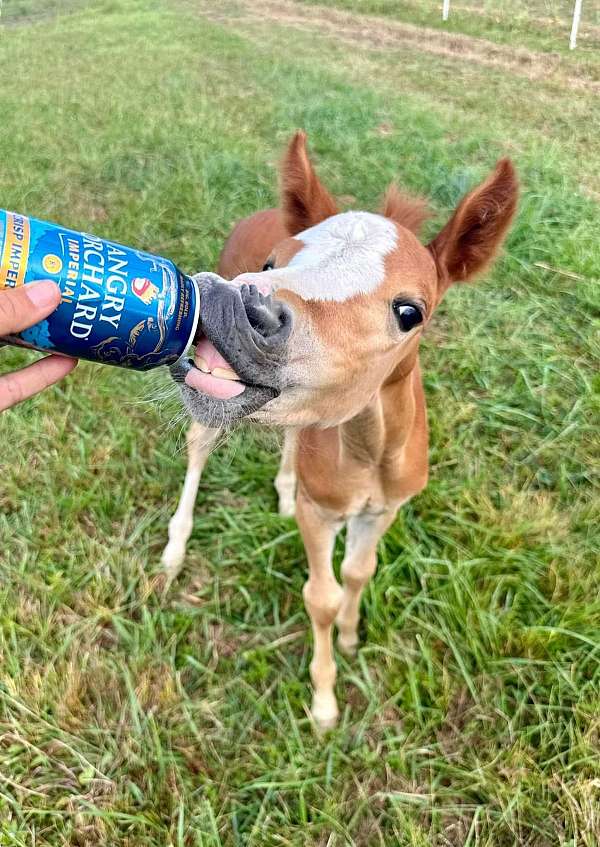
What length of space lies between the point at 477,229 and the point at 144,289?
1.09m

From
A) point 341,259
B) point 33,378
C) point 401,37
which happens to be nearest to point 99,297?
point 33,378

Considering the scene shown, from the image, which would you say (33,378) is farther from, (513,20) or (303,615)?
(513,20)

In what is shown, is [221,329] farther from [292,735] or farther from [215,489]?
[215,489]

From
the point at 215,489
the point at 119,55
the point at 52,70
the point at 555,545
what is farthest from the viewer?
the point at 119,55

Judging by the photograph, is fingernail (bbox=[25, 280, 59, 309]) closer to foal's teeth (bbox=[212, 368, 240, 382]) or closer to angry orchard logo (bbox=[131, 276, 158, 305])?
angry orchard logo (bbox=[131, 276, 158, 305])

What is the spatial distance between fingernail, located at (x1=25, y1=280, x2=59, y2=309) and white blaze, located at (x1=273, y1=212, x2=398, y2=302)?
41 cm

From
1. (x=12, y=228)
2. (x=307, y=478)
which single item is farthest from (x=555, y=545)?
(x=12, y=228)

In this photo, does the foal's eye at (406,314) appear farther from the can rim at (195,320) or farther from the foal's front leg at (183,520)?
the foal's front leg at (183,520)

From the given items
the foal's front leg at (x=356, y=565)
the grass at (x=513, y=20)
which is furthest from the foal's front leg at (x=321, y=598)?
the grass at (x=513, y=20)

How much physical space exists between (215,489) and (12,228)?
2085 millimetres

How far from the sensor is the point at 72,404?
329 centimetres

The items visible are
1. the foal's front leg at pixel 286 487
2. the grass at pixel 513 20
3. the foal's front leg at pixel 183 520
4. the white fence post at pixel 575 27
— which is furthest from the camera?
the grass at pixel 513 20

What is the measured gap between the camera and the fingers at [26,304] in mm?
948

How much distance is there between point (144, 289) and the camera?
1029 millimetres
